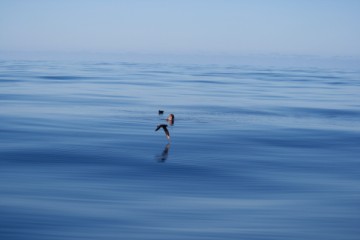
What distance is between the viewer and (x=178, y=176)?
15500 mm

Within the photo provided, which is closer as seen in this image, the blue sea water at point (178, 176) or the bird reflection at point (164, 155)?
the blue sea water at point (178, 176)

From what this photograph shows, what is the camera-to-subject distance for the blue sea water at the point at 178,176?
1142cm

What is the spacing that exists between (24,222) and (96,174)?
429cm

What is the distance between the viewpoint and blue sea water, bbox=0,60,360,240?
11422mm

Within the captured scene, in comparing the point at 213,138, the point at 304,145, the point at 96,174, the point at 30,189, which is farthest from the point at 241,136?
the point at 30,189

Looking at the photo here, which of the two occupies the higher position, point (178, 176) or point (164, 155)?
point (164, 155)

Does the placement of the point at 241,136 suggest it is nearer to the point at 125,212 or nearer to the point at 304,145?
the point at 304,145

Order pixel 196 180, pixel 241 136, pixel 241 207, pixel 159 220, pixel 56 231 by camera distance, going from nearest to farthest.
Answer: pixel 56 231 < pixel 159 220 < pixel 241 207 < pixel 196 180 < pixel 241 136

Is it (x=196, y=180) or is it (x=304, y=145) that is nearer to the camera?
(x=196, y=180)

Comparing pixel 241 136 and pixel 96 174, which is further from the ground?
pixel 241 136

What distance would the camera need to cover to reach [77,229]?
36.2 ft

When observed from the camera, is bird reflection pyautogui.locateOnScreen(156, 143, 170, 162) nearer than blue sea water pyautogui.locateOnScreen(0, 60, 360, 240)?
No

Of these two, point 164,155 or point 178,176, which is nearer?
point 178,176

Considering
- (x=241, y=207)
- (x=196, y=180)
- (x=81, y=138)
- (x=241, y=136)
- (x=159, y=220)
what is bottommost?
(x=159, y=220)
